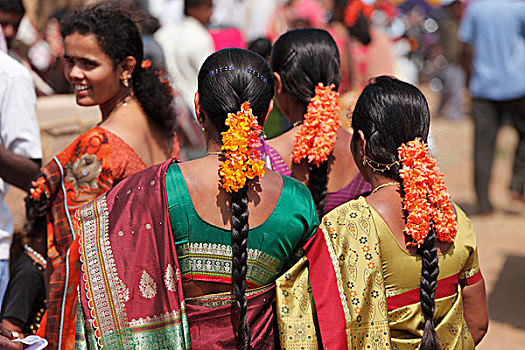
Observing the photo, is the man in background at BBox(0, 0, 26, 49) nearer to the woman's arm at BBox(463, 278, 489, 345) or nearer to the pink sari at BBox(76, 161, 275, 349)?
the pink sari at BBox(76, 161, 275, 349)

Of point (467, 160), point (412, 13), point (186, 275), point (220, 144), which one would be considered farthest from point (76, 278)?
point (412, 13)

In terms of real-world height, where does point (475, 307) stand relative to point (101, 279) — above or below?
below

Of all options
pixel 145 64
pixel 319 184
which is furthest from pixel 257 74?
pixel 145 64

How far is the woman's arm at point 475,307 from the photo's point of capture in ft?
8.55

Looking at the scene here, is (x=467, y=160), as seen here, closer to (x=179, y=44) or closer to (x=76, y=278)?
(x=179, y=44)

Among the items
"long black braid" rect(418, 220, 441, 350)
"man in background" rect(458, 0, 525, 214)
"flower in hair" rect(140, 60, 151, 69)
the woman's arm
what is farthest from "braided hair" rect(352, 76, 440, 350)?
"man in background" rect(458, 0, 525, 214)

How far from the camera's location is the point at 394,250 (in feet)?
8.13

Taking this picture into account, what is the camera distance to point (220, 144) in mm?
2354

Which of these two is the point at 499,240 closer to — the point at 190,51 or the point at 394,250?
the point at 190,51

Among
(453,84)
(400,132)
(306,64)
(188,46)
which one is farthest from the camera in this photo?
(453,84)

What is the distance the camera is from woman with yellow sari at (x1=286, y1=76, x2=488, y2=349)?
2.40 m

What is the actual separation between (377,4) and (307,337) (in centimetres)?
985

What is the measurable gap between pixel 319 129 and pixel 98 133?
1.00 meters

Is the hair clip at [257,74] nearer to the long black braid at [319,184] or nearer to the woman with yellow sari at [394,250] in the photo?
the woman with yellow sari at [394,250]
